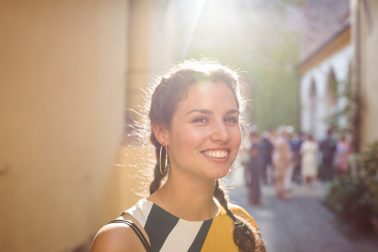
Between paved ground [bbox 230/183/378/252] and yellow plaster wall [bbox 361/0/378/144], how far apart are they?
6.57ft

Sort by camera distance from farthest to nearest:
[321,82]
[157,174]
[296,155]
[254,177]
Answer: [321,82] < [296,155] < [254,177] < [157,174]

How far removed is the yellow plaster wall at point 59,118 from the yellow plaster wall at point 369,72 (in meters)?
5.31

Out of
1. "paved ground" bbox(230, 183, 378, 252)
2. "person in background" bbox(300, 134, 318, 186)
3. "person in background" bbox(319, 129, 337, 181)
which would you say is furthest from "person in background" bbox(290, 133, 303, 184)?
"paved ground" bbox(230, 183, 378, 252)

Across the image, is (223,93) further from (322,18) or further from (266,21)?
(266,21)

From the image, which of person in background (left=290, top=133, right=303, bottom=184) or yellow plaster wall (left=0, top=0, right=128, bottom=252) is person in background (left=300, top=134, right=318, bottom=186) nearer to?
person in background (left=290, top=133, right=303, bottom=184)

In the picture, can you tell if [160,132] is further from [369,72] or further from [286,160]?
[286,160]

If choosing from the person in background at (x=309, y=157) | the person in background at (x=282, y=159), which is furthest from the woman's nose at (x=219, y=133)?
the person in background at (x=309, y=157)

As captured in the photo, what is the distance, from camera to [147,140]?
1.78 m

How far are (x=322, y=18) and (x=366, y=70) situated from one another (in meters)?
10.8

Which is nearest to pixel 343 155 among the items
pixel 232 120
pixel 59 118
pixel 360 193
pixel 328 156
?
pixel 328 156

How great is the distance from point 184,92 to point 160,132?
0.18m

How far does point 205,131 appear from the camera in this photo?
146 centimetres

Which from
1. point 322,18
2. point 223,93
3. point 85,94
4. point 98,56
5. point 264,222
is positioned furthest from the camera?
point 322,18

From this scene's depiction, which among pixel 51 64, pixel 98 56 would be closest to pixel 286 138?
pixel 98 56
